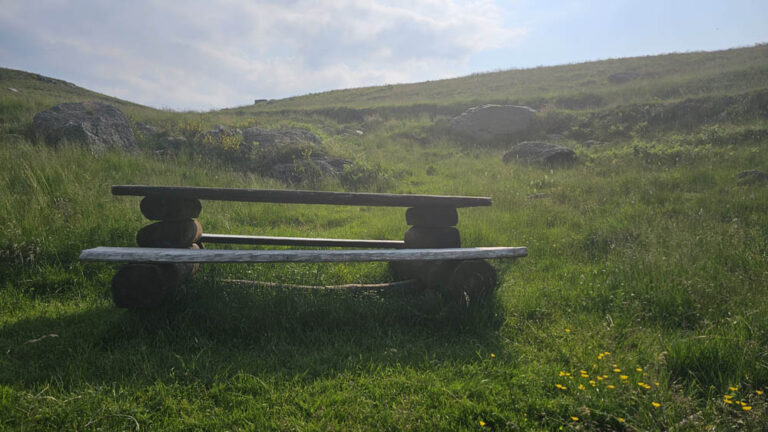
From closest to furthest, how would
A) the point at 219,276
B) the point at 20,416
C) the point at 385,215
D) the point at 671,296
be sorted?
1. the point at 20,416
2. the point at 671,296
3. the point at 219,276
4. the point at 385,215

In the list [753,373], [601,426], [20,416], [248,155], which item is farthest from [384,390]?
[248,155]

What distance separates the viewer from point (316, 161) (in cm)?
1013

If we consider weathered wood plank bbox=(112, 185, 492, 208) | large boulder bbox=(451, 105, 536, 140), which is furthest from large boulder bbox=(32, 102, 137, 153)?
large boulder bbox=(451, 105, 536, 140)

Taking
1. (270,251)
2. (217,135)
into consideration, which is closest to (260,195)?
(270,251)

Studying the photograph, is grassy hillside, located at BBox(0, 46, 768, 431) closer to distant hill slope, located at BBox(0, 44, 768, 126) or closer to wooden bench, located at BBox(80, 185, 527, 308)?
wooden bench, located at BBox(80, 185, 527, 308)

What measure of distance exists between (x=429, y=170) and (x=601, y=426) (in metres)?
9.56

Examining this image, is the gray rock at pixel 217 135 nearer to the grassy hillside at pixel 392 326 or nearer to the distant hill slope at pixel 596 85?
the grassy hillside at pixel 392 326

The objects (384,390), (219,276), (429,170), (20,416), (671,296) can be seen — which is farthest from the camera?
(429,170)

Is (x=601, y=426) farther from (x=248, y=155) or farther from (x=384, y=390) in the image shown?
(x=248, y=155)

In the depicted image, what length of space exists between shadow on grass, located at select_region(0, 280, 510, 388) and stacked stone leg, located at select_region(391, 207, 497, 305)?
21cm

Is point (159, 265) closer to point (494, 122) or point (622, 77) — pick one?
point (494, 122)

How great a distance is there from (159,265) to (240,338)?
91 centimetres

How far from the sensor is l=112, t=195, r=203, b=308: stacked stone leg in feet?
9.86

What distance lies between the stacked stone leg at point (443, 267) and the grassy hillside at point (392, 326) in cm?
20
